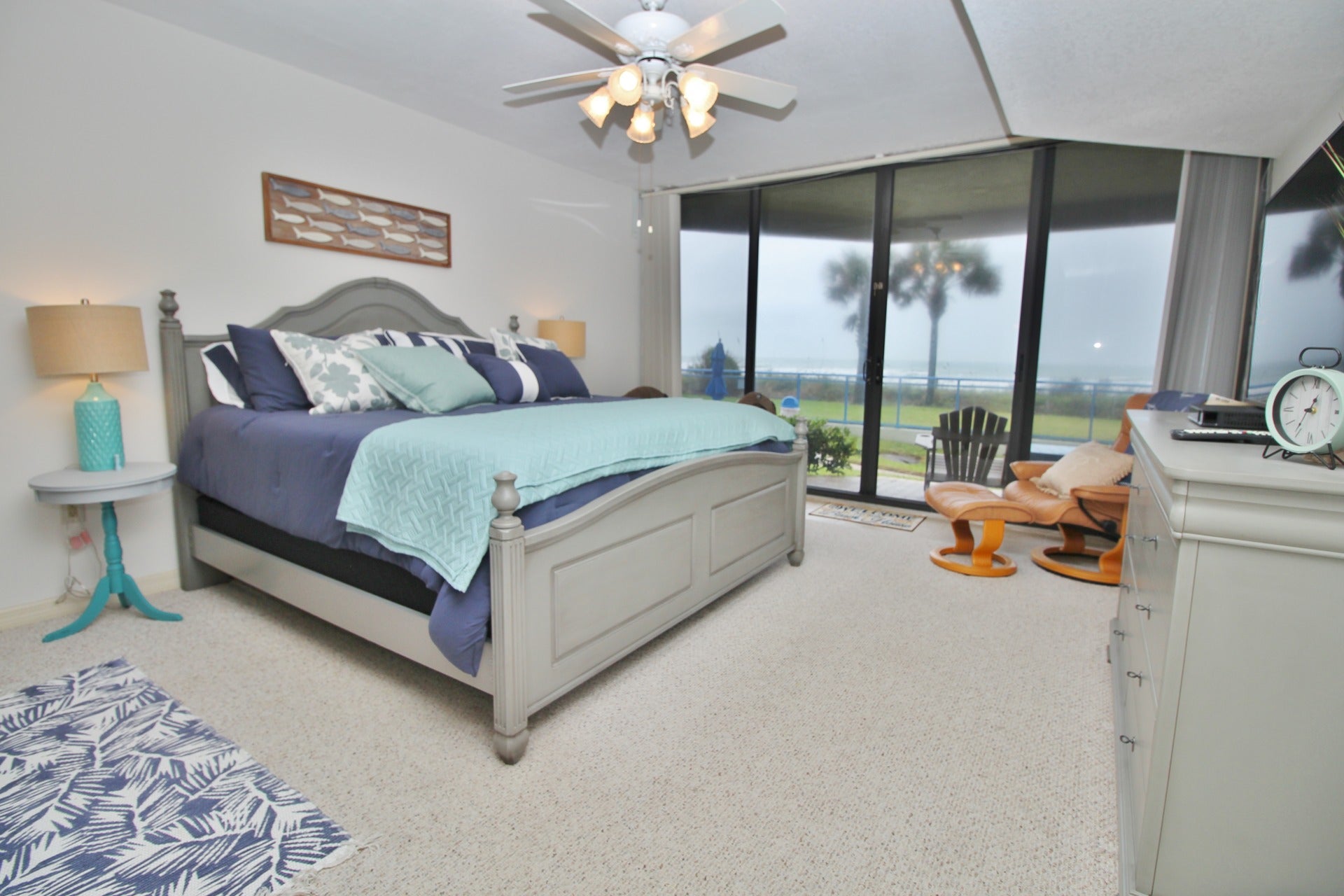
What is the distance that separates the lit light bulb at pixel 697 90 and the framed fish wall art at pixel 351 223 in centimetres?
190

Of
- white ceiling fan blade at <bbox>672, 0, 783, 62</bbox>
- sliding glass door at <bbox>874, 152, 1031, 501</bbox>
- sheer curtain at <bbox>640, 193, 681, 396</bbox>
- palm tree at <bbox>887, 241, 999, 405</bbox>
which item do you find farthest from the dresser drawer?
sheer curtain at <bbox>640, 193, 681, 396</bbox>

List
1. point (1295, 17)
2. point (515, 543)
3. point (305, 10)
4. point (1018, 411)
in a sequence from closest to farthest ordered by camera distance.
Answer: point (515, 543)
point (1295, 17)
point (305, 10)
point (1018, 411)

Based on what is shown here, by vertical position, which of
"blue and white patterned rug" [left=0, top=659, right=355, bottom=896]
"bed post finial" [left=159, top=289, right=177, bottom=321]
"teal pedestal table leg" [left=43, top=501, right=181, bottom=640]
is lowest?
"blue and white patterned rug" [left=0, top=659, right=355, bottom=896]

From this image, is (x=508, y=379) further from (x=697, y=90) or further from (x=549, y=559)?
(x=549, y=559)

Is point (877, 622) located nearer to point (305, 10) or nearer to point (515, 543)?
point (515, 543)

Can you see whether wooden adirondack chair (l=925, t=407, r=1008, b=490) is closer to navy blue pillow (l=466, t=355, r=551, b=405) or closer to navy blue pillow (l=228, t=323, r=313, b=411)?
navy blue pillow (l=466, t=355, r=551, b=405)

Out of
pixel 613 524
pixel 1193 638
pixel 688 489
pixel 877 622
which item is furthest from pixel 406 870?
pixel 877 622

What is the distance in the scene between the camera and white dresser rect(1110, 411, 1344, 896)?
103 centimetres

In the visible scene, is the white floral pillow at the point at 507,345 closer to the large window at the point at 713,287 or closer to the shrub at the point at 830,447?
the large window at the point at 713,287

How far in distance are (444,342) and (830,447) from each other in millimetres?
2820

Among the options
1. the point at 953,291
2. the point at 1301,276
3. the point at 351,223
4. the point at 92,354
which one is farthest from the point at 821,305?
the point at 92,354

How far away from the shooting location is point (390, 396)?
2805 mm

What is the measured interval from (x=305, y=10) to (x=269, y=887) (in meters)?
2.97

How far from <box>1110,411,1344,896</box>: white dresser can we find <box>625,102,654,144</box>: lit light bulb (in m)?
2.17
